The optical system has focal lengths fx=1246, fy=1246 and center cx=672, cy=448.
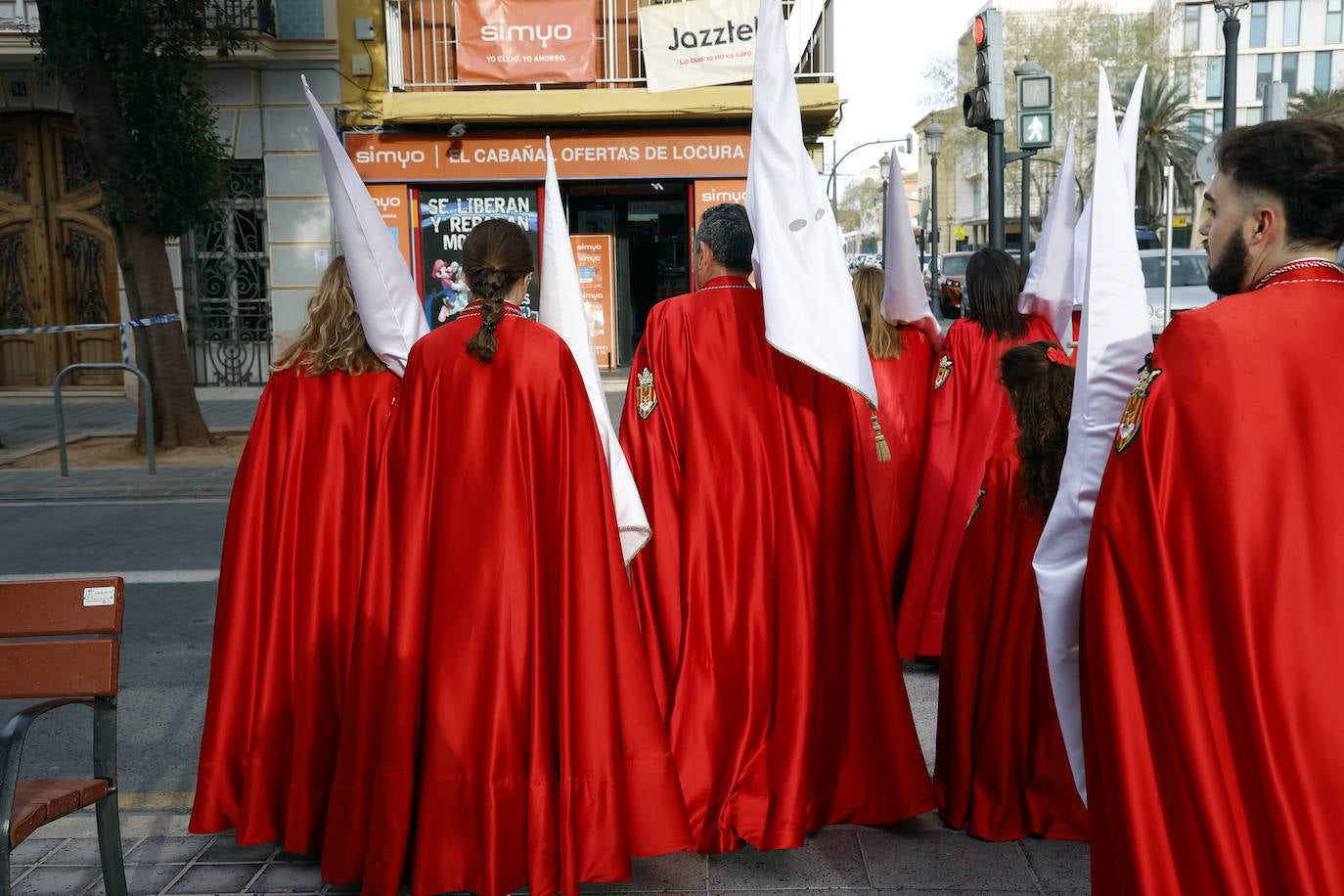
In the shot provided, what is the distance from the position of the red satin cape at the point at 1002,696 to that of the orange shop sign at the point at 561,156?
12800mm

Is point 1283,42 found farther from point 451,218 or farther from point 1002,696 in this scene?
point 1002,696

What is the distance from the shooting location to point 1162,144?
48.1 meters

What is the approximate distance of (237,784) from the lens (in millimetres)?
3699

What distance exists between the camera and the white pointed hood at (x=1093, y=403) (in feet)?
8.05

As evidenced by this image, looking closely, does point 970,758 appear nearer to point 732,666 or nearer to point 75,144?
point 732,666

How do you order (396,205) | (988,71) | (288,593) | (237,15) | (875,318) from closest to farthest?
(288,593)
(875,318)
(988,71)
(237,15)
(396,205)

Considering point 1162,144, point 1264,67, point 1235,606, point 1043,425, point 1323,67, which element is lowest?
point 1235,606

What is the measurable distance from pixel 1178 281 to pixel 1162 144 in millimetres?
30759

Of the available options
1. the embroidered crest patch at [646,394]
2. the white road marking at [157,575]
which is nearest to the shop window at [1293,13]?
the white road marking at [157,575]

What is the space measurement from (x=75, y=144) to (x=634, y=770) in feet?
54.2

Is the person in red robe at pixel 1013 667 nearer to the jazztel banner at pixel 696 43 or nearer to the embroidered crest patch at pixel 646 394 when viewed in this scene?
the embroidered crest patch at pixel 646 394

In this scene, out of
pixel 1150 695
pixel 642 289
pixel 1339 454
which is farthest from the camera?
pixel 642 289

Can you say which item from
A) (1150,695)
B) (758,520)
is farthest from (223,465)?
(1150,695)

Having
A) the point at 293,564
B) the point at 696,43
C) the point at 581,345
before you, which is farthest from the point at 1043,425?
the point at 696,43
